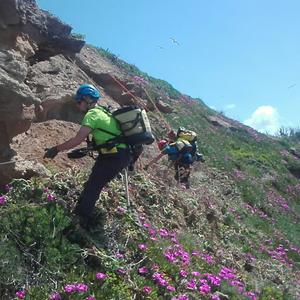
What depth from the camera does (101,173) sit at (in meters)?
6.21

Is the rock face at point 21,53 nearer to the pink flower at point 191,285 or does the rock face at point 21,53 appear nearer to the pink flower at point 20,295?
the pink flower at point 20,295

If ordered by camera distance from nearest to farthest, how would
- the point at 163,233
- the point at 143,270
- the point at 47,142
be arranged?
the point at 143,270 < the point at 163,233 < the point at 47,142

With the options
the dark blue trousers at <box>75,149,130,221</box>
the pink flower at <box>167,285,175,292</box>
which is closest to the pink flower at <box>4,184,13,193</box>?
the dark blue trousers at <box>75,149,130,221</box>

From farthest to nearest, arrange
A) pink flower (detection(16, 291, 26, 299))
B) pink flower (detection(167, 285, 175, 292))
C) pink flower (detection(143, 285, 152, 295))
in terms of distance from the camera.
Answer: pink flower (detection(167, 285, 175, 292)) < pink flower (detection(143, 285, 152, 295)) < pink flower (detection(16, 291, 26, 299))

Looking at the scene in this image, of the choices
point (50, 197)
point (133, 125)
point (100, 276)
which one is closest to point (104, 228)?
point (50, 197)

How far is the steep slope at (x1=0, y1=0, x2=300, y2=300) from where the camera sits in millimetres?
5547

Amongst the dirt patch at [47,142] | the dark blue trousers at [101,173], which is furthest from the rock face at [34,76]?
the dark blue trousers at [101,173]

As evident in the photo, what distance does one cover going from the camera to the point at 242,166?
814 inches

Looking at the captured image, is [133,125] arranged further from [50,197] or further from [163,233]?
[163,233]

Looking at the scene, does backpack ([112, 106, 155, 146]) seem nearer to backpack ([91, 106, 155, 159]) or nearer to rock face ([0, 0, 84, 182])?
backpack ([91, 106, 155, 159])

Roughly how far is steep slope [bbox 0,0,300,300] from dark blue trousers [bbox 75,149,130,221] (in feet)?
0.97

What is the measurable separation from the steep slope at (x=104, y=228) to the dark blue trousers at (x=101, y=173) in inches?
11.6

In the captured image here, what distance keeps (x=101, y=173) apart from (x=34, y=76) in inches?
164

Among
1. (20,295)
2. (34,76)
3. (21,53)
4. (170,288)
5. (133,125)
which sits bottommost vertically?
(20,295)
